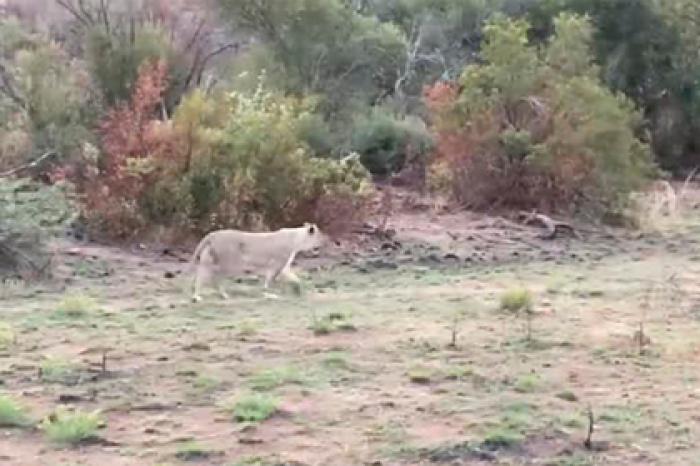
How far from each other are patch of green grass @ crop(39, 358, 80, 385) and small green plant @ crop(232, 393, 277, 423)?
126cm

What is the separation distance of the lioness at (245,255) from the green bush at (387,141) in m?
10.3

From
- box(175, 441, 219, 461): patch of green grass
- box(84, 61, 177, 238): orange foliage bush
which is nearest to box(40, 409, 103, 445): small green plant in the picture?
box(175, 441, 219, 461): patch of green grass

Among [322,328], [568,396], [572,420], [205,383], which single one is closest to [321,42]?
[322,328]

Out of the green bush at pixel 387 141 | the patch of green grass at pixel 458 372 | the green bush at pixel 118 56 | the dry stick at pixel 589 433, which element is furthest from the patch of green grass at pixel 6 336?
the green bush at pixel 387 141

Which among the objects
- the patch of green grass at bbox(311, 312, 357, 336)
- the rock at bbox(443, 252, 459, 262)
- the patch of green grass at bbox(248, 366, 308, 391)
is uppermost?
the patch of green grass at bbox(248, 366, 308, 391)

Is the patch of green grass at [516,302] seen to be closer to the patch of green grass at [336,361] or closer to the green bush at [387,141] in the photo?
the patch of green grass at [336,361]

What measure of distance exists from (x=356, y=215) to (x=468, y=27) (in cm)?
1292

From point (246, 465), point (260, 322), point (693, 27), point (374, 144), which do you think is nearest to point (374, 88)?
point (374, 144)

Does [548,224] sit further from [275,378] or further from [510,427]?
[510,427]

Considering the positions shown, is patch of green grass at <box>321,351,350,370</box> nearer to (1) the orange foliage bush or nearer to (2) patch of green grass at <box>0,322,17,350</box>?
(2) patch of green grass at <box>0,322,17,350</box>

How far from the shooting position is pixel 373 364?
956 centimetres

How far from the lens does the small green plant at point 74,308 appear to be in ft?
36.7

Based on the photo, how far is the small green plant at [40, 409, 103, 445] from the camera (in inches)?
296

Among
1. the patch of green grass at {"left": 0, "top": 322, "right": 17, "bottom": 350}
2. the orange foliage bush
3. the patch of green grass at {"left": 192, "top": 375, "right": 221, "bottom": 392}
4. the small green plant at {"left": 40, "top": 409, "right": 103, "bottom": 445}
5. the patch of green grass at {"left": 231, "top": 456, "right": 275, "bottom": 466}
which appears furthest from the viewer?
the orange foliage bush
